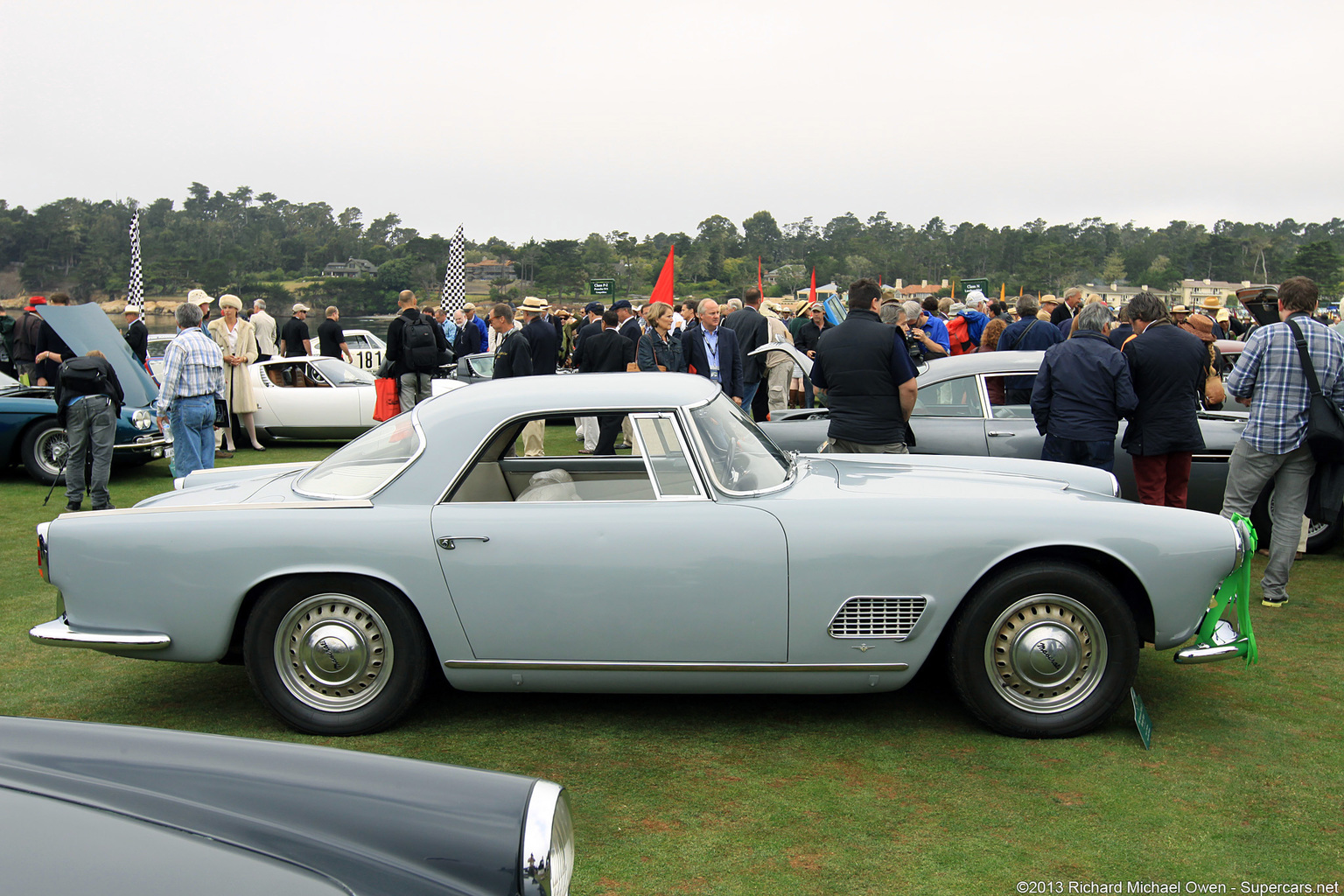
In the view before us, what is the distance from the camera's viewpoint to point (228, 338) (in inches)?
475

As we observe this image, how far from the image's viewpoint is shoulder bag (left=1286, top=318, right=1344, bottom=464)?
18.3ft

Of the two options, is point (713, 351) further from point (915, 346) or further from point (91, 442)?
point (91, 442)

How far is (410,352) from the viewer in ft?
37.7

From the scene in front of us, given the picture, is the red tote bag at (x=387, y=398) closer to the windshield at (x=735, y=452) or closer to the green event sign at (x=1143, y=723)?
the windshield at (x=735, y=452)

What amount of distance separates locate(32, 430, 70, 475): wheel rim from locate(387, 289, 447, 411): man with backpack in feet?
11.5

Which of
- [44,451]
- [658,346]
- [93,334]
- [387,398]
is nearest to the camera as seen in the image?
[93,334]

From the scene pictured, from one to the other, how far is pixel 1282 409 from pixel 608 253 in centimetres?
8274

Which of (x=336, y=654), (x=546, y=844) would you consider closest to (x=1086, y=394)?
(x=336, y=654)

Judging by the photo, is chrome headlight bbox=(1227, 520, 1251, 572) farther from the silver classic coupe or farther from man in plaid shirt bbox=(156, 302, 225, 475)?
man in plaid shirt bbox=(156, 302, 225, 475)

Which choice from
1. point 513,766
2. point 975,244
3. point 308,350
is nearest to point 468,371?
point 308,350

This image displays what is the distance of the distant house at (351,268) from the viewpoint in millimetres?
50562

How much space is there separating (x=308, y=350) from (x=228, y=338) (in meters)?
2.06

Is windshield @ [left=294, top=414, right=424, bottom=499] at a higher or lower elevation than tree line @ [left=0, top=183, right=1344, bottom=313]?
lower

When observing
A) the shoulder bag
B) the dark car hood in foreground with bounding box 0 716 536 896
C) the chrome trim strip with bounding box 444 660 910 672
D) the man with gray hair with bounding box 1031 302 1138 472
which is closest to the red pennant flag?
the man with gray hair with bounding box 1031 302 1138 472
